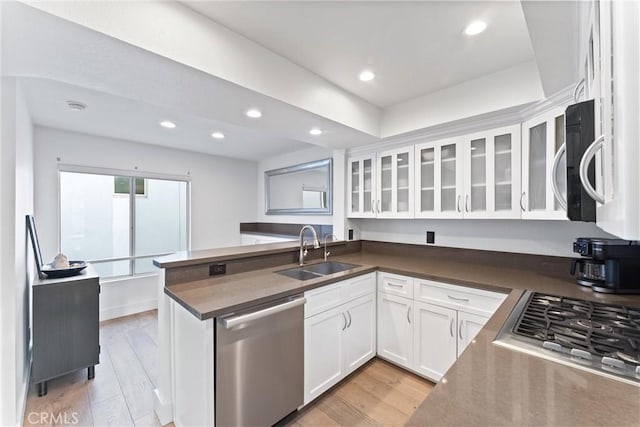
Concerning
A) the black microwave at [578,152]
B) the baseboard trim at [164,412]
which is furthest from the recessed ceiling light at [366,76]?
the baseboard trim at [164,412]

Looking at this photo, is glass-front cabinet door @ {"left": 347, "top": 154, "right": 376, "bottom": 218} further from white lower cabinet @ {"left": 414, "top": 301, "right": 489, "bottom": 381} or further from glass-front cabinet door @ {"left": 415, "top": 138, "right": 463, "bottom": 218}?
white lower cabinet @ {"left": 414, "top": 301, "right": 489, "bottom": 381}

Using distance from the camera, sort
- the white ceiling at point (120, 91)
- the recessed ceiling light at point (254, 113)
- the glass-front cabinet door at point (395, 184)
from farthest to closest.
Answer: the glass-front cabinet door at point (395, 184) → the recessed ceiling light at point (254, 113) → the white ceiling at point (120, 91)

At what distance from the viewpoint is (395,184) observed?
283 centimetres

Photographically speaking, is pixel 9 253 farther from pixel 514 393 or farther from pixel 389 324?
pixel 389 324

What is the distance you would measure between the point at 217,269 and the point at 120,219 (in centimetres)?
276

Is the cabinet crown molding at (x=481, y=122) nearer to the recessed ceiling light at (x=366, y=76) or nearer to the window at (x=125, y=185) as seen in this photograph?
the recessed ceiling light at (x=366, y=76)

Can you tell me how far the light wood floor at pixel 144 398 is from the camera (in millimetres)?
1831

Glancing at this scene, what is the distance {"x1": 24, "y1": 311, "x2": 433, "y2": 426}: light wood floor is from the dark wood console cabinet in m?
0.15

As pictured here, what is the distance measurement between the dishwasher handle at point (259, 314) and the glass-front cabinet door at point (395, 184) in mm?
1487

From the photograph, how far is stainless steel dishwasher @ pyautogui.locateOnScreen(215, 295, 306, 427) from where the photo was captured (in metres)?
1.45

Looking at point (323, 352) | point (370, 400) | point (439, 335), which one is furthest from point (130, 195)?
point (439, 335)

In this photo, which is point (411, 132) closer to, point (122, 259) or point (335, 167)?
point (335, 167)

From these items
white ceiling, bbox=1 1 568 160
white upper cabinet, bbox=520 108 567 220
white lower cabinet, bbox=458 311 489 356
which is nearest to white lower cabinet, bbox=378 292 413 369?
white lower cabinet, bbox=458 311 489 356

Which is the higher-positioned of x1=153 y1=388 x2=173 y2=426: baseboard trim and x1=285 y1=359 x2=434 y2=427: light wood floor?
x1=153 y1=388 x2=173 y2=426: baseboard trim
